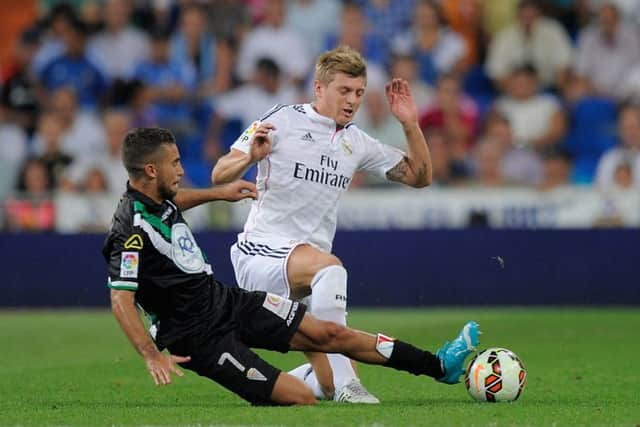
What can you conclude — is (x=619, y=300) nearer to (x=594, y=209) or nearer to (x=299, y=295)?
(x=594, y=209)

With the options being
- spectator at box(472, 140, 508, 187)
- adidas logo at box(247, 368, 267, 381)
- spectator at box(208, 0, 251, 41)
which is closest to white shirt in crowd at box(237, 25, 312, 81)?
spectator at box(208, 0, 251, 41)

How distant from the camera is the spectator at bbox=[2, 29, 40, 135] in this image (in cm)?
1886

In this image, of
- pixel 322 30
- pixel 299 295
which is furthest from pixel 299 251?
pixel 322 30

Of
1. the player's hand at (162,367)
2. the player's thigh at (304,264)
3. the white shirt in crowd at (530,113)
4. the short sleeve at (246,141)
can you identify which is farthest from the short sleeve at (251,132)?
the white shirt in crowd at (530,113)

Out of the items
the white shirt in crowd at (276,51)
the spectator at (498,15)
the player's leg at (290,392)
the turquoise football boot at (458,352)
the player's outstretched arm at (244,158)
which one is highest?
the spectator at (498,15)

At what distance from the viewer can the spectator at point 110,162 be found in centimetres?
1722

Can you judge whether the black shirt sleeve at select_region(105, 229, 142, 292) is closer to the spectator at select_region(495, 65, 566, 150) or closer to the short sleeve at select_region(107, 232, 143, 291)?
the short sleeve at select_region(107, 232, 143, 291)

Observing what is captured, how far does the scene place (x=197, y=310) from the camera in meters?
7.84

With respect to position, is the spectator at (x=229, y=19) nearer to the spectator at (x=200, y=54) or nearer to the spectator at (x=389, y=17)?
the spectator at (x=200, y=54)

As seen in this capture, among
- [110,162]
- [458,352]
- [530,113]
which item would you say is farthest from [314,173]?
[530,113]

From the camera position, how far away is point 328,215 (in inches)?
349

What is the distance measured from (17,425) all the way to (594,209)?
10.5m

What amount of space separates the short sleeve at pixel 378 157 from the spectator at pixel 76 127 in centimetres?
979

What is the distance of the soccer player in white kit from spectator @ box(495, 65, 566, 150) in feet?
29.8
